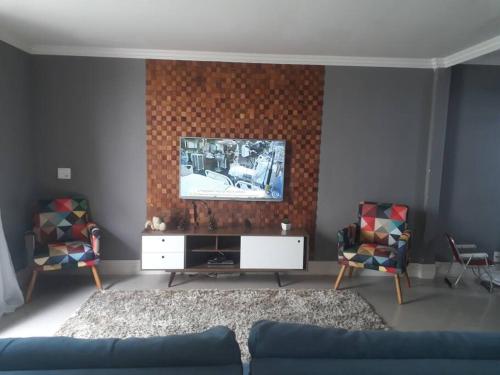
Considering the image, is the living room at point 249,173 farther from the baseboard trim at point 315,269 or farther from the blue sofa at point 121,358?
the blue sofa at point 121,358

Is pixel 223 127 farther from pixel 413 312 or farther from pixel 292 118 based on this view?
pixel 413 312

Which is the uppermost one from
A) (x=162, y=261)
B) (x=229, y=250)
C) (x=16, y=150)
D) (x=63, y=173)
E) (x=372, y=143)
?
(x=372, y=143)

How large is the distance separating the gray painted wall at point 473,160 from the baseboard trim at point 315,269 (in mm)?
271

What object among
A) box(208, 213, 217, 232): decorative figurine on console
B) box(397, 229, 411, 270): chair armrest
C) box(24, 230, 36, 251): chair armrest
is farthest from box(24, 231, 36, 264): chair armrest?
box(397, 229, 411, 270): chair armrest

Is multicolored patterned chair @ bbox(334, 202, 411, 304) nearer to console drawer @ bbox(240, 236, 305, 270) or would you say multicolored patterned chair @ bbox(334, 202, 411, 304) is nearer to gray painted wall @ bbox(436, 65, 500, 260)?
console drawer @ bbox(240, 236, 305, 270)

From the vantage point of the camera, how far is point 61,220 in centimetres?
364

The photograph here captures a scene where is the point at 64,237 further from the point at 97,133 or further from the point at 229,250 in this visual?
the point at 229,250

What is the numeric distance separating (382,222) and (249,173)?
147 cm

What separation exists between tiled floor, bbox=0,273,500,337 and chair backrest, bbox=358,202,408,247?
0.49 meters

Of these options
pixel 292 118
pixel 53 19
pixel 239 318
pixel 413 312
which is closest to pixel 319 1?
pixel 292 118

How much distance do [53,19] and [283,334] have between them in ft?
9.66

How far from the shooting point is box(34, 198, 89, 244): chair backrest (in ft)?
11.7

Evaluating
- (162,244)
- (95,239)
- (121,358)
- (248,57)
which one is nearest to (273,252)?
(162,244)

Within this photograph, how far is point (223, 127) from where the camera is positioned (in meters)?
3.84
